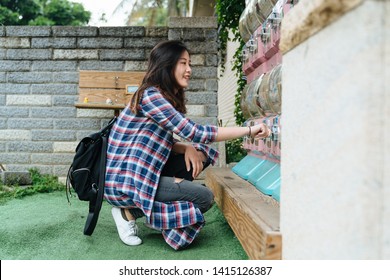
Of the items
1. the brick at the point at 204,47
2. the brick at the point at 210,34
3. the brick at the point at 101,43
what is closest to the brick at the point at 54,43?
the brick at the point at 101,43

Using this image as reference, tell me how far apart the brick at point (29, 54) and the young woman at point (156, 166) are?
275 cm

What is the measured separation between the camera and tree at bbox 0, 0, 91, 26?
1806 cm

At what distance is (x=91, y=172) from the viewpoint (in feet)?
8.43

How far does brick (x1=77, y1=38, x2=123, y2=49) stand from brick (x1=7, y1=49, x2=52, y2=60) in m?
0.40

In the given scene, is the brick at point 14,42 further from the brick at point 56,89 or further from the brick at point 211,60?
the brick at point 211,60

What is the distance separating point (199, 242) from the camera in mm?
2604

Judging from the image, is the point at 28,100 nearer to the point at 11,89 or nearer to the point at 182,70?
the point at 11,89

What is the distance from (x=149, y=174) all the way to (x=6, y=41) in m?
3.36

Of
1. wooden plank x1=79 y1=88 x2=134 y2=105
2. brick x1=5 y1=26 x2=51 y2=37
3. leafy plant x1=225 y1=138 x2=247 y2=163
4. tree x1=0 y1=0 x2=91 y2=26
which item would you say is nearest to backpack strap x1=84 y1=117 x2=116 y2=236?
wooden plank x1=79 y1=88 x2=134 y2=105

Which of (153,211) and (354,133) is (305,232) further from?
(153,211)

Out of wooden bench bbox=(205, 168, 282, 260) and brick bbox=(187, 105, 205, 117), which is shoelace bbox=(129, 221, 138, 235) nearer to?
wooden bench bbox=(205, 168, 282, 260)

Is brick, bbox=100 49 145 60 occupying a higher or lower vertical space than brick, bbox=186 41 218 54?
lower

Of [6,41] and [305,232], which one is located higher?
[6,41]

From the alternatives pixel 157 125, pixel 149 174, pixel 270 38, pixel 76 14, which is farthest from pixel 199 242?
pixel 76 14
